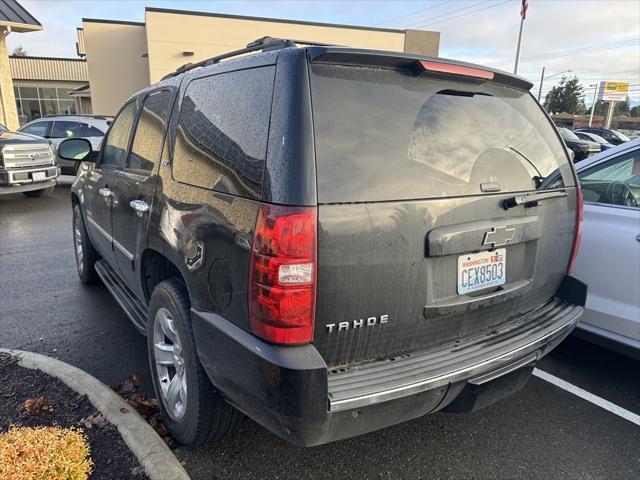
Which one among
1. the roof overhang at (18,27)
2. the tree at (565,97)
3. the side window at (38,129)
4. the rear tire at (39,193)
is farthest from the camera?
the tree at (565,97)

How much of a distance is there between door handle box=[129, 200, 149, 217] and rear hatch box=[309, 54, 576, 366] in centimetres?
146

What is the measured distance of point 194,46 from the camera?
24.9 metres

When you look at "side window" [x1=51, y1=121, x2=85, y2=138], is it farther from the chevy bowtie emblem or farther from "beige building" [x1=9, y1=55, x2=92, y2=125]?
"beige building" [x1=9, y1=55, x2=92, y2=125]

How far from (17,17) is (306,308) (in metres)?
18.2

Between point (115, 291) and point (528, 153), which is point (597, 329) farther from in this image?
point (115, 291)

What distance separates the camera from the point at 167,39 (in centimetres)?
2422

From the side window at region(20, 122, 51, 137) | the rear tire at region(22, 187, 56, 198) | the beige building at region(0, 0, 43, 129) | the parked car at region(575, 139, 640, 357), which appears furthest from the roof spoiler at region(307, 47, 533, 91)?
the beige building at region(0, 0, 43, 129)

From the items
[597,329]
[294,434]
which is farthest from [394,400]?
[597,329]

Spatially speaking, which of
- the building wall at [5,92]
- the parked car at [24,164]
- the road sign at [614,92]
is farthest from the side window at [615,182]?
the road sign at [614,92]

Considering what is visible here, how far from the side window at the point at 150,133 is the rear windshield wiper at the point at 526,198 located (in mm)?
2004

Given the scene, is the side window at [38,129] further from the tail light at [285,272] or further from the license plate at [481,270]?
the license plate at [481,270]

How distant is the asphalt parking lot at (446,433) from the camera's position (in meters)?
2.47

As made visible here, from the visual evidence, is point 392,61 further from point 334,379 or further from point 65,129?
point 65,129

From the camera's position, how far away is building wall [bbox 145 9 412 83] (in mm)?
23984
